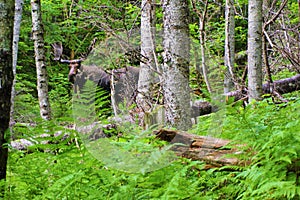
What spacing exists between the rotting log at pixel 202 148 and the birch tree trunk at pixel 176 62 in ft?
3.29

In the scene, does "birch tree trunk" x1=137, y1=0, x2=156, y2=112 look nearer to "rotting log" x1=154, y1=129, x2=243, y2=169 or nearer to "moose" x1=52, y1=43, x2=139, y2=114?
"moose" x1=52, y1=43, x2=139, y2=114

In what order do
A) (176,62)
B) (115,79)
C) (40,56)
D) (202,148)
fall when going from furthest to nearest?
(40,56) < (115,79) < (176,62) < (202,148)

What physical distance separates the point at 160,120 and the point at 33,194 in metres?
2.22

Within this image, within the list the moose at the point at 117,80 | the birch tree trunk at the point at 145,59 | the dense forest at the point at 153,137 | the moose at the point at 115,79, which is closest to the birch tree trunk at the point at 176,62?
the dense forest at the point at 153,137

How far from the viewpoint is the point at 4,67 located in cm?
272

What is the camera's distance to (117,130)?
3699mm

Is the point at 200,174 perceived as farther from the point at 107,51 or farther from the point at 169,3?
the point at 107,51

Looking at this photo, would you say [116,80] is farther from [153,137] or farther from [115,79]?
[153,137]

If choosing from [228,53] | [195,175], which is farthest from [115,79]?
[195,175]

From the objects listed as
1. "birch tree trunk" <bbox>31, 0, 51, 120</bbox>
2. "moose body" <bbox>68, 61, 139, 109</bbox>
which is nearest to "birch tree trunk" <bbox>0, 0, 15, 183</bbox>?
"moose body" <bbox>68, 61, 139, 109</bbox>

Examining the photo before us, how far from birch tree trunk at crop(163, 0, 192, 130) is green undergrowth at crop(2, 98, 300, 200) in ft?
3.71

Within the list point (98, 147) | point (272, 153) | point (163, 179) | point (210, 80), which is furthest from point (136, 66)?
point (272, 153)

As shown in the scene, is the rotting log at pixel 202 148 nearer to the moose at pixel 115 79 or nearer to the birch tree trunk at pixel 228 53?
the moose at pixel 115 79

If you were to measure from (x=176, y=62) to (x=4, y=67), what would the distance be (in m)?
1.94
